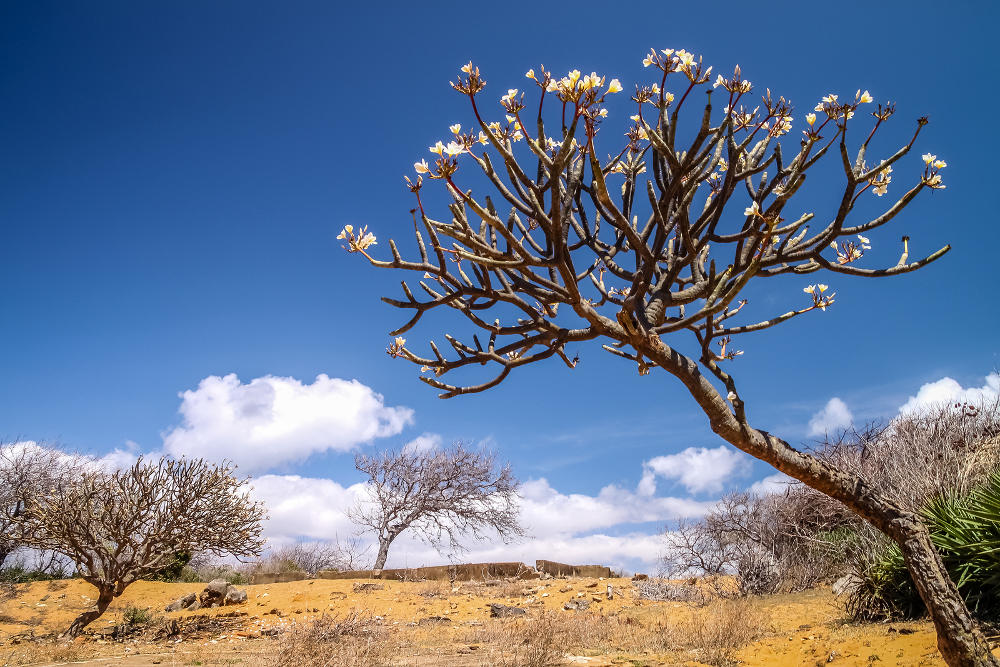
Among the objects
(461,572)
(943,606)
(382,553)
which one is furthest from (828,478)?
(382,553)

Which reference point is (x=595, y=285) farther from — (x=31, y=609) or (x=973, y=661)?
(x=31, y=609)

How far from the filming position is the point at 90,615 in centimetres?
1198

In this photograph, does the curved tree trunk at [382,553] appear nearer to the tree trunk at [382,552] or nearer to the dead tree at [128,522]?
the tree trunk at [382,552]

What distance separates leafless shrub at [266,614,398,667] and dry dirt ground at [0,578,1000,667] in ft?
0.09

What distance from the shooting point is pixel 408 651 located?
8672 millimetres

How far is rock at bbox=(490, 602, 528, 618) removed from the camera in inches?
489

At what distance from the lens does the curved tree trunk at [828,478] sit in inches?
182

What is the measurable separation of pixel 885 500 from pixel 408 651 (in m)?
6.54

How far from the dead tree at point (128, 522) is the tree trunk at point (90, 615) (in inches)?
0.8

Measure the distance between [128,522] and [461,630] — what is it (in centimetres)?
726

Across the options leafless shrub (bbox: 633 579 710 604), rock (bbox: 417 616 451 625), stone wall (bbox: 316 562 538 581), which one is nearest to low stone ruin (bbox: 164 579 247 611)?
rock (bbox: 417 616 451 625)

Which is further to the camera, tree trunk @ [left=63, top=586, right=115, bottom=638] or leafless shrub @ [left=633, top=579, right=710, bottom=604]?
leafless shrub @ [left=633, top=579, right=710, bottom=604]

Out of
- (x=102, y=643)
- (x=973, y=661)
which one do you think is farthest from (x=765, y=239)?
(x=102, y=643)

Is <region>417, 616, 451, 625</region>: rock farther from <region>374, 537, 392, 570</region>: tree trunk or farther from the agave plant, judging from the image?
<region>374, 537, 392, 570</region>: tree trunk
